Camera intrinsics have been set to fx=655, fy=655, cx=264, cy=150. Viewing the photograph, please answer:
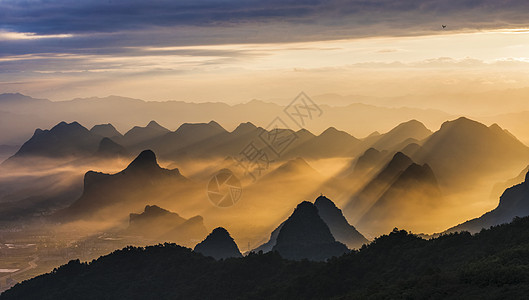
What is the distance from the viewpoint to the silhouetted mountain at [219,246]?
433 feet

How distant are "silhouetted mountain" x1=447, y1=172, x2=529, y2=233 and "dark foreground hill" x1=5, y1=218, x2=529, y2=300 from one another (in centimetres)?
6974

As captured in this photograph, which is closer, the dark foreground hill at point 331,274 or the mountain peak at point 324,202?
the dark foreground hill at point 331,274

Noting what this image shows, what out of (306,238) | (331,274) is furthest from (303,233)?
(331,274)

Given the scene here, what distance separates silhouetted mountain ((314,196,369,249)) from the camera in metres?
153

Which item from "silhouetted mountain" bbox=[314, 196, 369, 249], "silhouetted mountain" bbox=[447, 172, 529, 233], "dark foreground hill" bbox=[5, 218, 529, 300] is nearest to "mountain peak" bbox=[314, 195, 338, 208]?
"silhouetted mountain" bbox=[314, 196, 369, 249]

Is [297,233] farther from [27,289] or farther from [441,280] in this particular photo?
[441,280]

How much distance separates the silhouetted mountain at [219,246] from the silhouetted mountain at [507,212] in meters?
45.7

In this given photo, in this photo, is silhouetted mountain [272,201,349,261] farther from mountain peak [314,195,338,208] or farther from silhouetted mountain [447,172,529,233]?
silhouetted mountain [447,172,529,233]

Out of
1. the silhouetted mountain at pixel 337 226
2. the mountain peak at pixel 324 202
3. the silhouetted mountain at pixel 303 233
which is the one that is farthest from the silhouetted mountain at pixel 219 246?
the mountain peak at pixel 324 202

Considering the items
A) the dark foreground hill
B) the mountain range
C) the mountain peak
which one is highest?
the mountain peak

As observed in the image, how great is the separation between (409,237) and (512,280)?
27495 millimetres

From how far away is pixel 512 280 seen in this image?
4459 centimetres

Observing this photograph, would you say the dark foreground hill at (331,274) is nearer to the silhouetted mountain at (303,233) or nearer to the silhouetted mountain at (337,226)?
the silhouetted mountain at (303,233)

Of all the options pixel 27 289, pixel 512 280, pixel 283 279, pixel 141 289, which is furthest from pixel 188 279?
pixel 512 280
